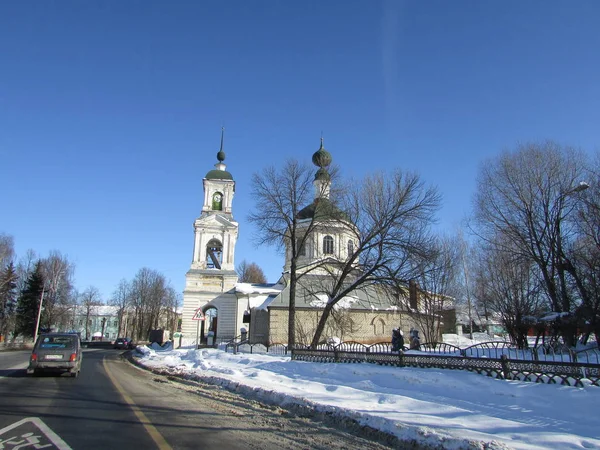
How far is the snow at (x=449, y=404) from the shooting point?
5.88 meters

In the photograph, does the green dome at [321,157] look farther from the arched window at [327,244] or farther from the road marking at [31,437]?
the road marking at [31,437]

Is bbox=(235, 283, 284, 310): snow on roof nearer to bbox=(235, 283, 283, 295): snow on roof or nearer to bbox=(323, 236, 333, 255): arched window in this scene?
bbox=(235, 283, 283, 295): snow on roof

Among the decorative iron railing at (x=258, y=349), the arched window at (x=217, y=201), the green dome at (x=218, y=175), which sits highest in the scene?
the green dome at (x=218, y=175)

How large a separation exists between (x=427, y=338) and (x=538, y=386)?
82.0 ft

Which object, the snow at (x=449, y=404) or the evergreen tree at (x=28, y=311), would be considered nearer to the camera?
the snow at (x=449, y=404)

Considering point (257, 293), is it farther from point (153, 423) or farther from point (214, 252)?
point (153, 423)

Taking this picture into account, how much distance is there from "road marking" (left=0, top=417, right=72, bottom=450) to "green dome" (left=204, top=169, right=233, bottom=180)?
38.6m

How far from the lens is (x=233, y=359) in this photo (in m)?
20.4

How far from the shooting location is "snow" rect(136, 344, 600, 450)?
588 cm

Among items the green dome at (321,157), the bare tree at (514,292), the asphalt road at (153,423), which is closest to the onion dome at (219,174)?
the green dome at (321,157)

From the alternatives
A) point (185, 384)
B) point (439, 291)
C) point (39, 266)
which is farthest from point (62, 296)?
point (185, 384)

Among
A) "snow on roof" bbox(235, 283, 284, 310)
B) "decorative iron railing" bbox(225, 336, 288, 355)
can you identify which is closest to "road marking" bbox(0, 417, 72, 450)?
"decorative iron railing" bbox(225, 336, 288, 355)

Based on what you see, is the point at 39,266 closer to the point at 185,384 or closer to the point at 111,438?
the point at 185,384

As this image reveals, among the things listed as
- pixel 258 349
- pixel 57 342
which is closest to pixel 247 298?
pixel 258 349
